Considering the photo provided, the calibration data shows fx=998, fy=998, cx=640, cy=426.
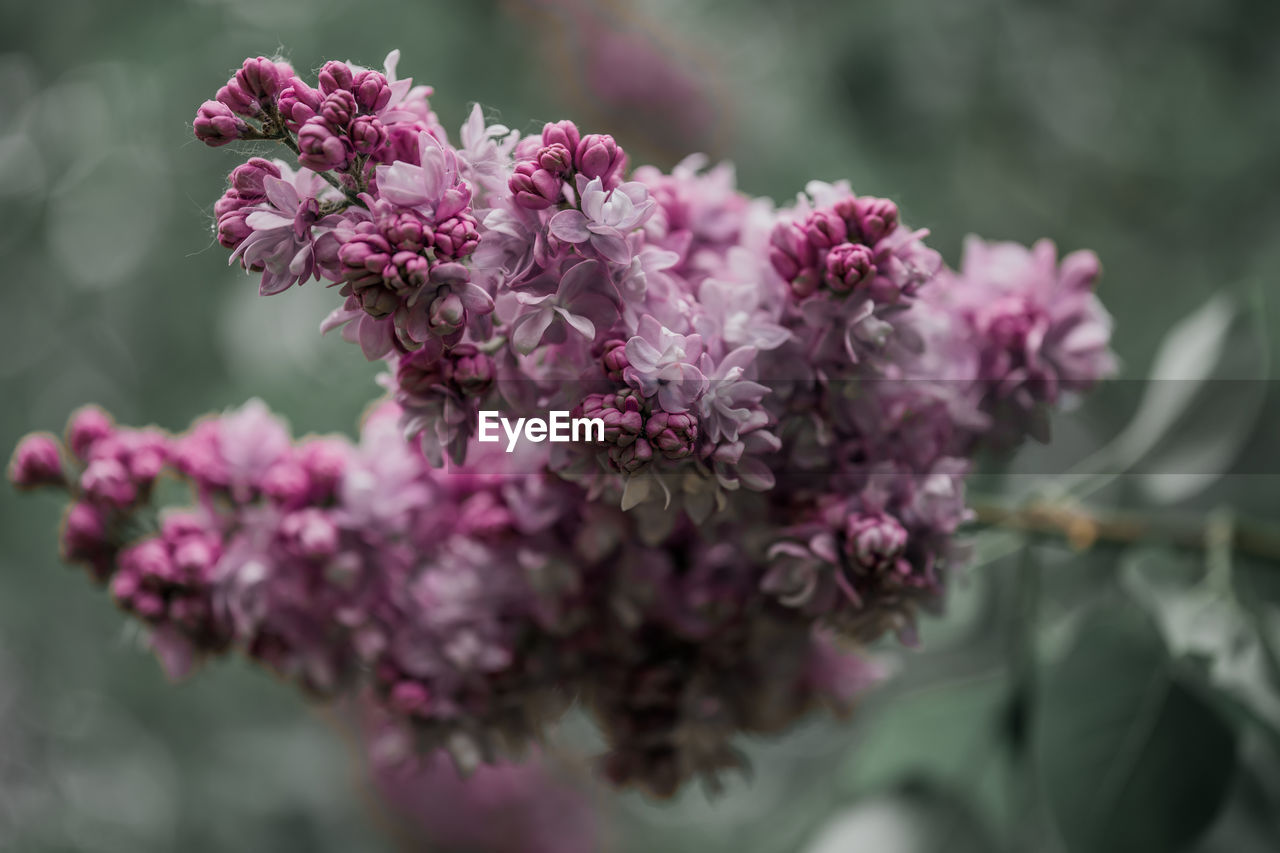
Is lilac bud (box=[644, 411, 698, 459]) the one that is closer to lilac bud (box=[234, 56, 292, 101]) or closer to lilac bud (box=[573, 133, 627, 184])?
lilac bud (box=[573, 133, 627, 184])

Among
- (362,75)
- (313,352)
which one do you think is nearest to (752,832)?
(313,352)

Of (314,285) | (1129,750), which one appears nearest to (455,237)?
(1129,750)

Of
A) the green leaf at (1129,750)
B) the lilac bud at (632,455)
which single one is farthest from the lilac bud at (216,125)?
the green leaf at (1129,750)

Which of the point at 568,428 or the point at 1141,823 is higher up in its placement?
the point at 568,428

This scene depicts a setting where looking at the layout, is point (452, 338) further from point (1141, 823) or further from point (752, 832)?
point (752, 832)

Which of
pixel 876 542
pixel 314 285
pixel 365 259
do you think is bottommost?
pixel 876 542

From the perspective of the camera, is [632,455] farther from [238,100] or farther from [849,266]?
[238,100]

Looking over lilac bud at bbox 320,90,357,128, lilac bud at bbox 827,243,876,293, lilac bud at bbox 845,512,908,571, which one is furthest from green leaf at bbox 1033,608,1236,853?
lilac bud at bbox 320,90,357,128
